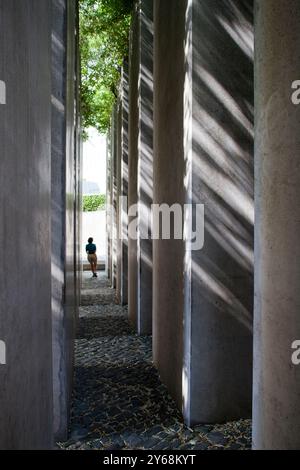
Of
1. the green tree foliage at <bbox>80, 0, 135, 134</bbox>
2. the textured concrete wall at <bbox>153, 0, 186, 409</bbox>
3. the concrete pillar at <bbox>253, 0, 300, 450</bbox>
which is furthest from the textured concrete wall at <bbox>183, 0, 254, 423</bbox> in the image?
the green tree foliage at <bbox>80, 0, 135, 134</bbox>

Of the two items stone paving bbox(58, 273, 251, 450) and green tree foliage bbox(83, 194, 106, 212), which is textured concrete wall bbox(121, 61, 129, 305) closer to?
stone paving bbox(58, 273, 251, 450)

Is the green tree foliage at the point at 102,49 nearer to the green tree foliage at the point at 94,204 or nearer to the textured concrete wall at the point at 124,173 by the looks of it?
the textured concrete wall at the point at 124,173

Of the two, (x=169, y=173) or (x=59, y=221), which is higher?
(x=169, y=173)

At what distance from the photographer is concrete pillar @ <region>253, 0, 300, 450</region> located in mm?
2854

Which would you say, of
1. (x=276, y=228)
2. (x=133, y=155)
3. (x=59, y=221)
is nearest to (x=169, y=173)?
(x=59, y=221)

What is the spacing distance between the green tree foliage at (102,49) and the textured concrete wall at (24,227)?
13.2 meters

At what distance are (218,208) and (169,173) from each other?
1.40 metres

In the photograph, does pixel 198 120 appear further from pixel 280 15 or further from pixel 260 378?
pixel 260 378

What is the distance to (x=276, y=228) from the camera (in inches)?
121

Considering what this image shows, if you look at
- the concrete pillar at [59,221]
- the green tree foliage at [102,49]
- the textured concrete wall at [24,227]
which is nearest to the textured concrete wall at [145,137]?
the concrete pillar at [59,221]

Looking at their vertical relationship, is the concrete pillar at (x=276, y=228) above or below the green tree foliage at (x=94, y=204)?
below

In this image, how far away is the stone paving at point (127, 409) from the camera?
495cm

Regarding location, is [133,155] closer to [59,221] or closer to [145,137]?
[145,137]
